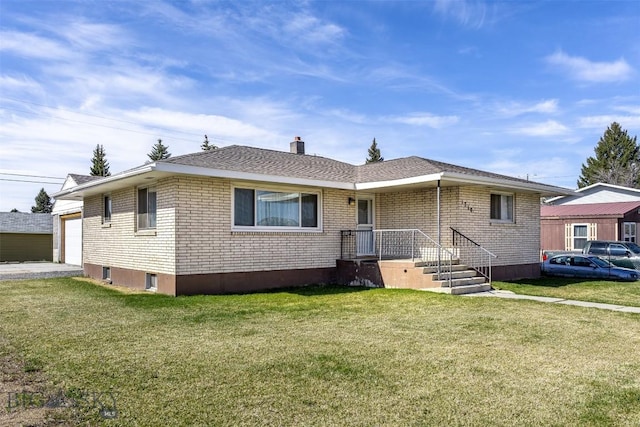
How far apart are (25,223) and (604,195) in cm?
3812

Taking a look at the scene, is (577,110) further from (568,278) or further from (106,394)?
(106,394)

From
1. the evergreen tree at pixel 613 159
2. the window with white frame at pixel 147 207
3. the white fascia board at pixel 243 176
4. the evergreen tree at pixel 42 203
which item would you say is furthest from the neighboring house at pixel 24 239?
the evergreen tree at pixel 613 159

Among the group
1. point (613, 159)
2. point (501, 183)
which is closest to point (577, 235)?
point (501, 183)

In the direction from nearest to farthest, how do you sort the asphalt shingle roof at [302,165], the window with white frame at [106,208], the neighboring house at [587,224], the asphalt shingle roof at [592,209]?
the asphalt shingle roof at [302,165] < the window with white frame at [106,208] < the neighboring house at [587,224] < the asphalt shingle roof at [592,209]

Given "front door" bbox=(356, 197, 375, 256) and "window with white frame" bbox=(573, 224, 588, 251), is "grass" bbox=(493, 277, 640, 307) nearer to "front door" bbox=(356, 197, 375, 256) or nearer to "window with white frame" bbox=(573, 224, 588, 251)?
"front door" bbox=(356, 197, 375, 256)

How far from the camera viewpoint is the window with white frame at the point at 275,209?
12365 millimetres

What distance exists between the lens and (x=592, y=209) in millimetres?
25375

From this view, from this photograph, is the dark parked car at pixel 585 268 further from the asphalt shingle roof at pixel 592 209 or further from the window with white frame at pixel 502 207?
the asphalt shingle roof at pixel 592 209

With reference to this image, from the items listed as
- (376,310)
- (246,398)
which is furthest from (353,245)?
(246,398)

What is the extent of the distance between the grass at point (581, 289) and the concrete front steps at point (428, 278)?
1.06 meters

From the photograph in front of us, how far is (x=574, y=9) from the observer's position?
12867 millimetres

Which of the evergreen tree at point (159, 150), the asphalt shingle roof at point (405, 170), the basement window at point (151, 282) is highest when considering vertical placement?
the evergreen tree at point (159, 150)

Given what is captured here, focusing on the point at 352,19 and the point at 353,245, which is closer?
the point at 352,19

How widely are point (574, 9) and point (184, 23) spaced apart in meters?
10.8
